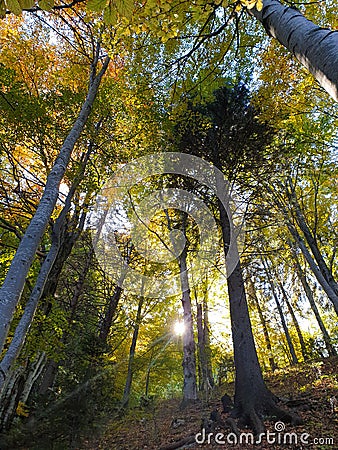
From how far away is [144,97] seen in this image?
689cm

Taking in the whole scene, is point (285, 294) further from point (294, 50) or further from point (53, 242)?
point (294, 50)

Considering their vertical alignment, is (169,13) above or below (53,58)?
Answer: below

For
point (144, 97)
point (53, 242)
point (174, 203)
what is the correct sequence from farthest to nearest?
1. point (174, 203)
2. point (144, 97)
3. point (53, 242)

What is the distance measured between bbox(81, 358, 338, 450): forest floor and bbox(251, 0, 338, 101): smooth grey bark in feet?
14.7

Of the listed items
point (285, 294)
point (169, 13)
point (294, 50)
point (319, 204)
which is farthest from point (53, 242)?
point (285, 294)

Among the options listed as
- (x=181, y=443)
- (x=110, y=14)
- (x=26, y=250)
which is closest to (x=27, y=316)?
(x=26, y=250)

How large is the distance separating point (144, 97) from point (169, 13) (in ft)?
16.4

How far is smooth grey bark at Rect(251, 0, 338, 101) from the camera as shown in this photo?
1.22 m

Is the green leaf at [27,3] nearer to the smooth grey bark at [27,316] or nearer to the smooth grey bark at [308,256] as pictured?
the smooth grey bark at [27,316]

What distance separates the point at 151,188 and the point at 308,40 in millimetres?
7774

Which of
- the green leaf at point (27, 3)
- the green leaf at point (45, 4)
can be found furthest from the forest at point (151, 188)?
the green leaf at point (27, 3)

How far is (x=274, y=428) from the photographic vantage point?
14.1 ft

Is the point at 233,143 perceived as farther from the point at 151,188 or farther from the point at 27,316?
the point at 27,316

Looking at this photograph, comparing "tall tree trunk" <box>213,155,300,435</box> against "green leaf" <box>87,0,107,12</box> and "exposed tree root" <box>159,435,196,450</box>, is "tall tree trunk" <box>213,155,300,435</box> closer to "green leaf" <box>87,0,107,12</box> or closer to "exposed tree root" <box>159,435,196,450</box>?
"exposed tree root" <box>159,435,196,450</box>
